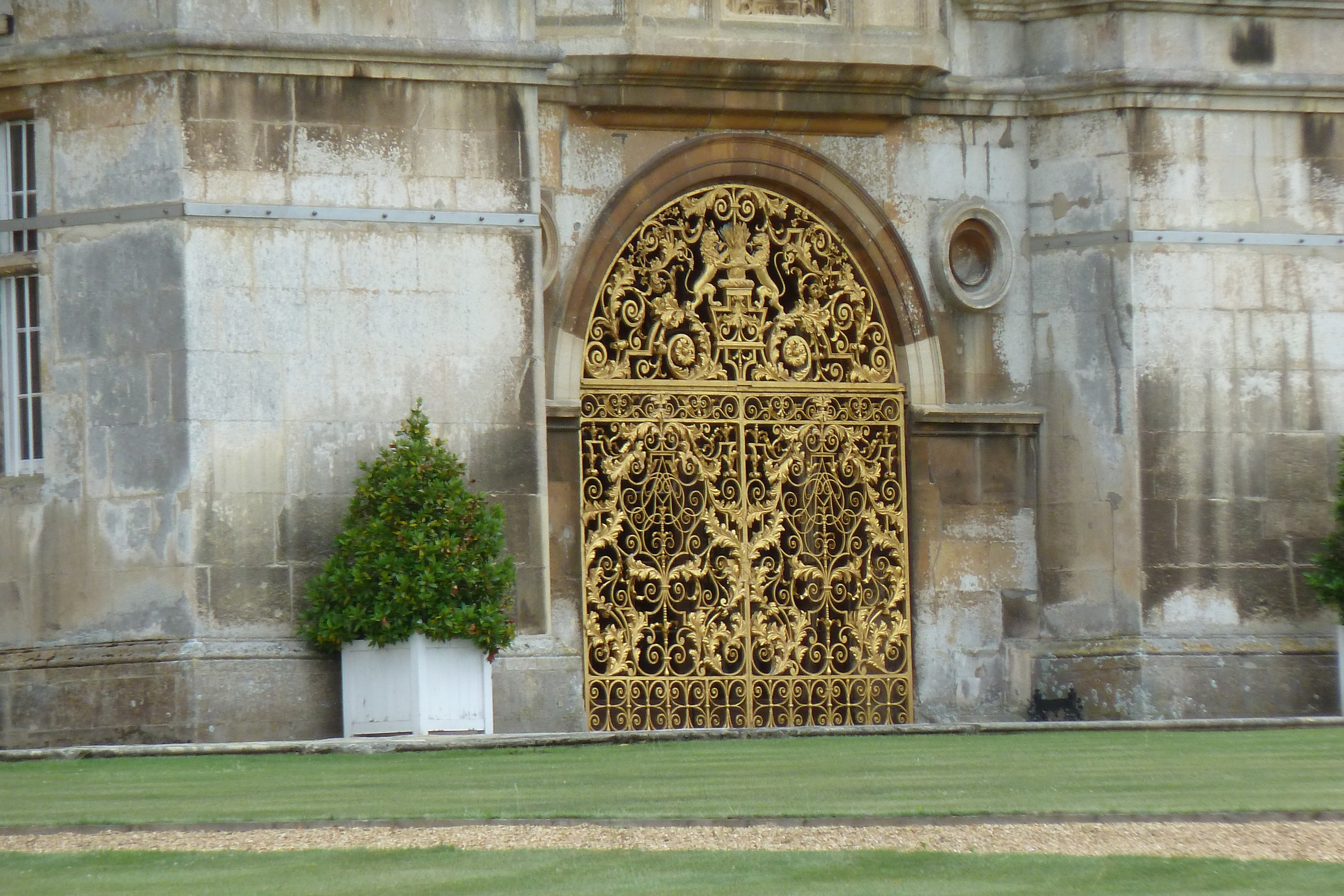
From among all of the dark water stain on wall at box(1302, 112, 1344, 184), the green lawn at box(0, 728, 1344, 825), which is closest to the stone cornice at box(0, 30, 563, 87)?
the green lawn at box(0, 728, 1344, 825)

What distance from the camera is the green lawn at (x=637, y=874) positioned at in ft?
21.2

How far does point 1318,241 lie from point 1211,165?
0.86 m

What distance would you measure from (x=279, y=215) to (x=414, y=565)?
2.06 metres

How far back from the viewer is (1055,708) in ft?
50.8

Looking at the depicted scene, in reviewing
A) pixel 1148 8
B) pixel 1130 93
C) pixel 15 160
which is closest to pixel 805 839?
pixel 15 160

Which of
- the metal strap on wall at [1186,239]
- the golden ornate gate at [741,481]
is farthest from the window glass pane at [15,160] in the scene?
the metal strap on wall at [1186,239]

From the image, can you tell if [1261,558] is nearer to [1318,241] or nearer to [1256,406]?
[1256,406]

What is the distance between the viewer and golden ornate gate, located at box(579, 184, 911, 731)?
50.0ft

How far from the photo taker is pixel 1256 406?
A: 1570 centimetres

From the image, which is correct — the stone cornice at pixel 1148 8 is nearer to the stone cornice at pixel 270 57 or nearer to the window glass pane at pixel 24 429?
the stone cornice at pixel 270 57

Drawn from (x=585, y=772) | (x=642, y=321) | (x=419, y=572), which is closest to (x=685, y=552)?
(x=642, y=321)

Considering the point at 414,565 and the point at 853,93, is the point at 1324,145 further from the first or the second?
the point at 414,565

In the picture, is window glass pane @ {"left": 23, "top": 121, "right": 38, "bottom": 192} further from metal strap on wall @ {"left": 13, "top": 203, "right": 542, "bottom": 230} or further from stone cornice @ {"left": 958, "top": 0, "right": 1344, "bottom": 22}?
stone cornice @ {"left": 958, "top": 0, "right": 1344, "bottom": 22}

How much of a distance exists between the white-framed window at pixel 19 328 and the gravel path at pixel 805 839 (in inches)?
253
